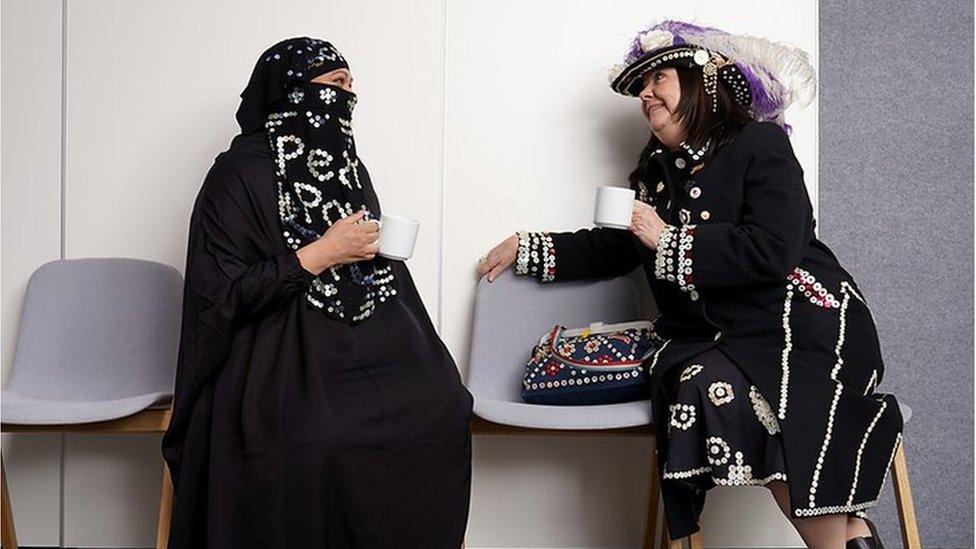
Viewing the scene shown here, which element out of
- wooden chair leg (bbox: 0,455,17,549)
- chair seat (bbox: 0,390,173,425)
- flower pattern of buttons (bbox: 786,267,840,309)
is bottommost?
wooden chair leg (bbox: 0,455,17,549)

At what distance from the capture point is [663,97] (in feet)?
7.95

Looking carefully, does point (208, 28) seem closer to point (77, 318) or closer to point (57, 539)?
point (77, 318)

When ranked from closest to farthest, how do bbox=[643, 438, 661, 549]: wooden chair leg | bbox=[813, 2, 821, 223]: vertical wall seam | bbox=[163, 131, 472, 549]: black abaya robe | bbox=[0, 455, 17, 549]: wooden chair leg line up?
1. bbox=[163, 131, 472, 549]: black abaya robe
2. bbox=[0, 455, 17, 549]: wooden chair leg
3. bbox=[643, 438, 661, 549]: wooden chair leg
4. bbox=[813, 2, 821, 223]: vertical wall seam

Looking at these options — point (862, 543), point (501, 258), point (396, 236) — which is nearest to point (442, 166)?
point (501, 258)

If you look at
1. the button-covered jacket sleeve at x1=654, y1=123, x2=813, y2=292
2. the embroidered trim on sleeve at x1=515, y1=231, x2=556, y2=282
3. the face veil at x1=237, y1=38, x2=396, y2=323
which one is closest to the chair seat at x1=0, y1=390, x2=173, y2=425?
the face veil at x1=237, y1=38, x2=396, y2=323

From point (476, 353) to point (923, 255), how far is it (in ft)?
4.07

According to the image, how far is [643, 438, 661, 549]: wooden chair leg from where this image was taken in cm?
271

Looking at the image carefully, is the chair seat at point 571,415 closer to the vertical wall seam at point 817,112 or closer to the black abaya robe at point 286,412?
the black abaya robe at point 286,412

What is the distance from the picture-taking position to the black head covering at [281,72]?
2242mm

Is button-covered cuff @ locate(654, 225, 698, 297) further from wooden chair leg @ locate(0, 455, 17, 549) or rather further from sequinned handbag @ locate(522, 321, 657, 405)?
wooden chair leg @ locate(0, 455, 17, 549)

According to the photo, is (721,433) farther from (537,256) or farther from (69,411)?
(69,411)

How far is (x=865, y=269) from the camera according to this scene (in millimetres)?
2893

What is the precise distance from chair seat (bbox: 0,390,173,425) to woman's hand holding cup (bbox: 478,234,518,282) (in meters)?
0.82

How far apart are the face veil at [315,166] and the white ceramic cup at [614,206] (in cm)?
48
